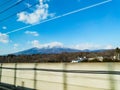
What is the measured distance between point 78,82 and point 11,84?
24.4ft

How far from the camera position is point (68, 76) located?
10.2 metres

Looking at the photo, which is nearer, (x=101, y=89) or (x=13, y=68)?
(x=101, y=89)

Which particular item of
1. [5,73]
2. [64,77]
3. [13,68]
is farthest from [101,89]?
[5,73]

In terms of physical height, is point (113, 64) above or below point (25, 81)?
above

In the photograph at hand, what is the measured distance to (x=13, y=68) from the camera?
15891 millimetres

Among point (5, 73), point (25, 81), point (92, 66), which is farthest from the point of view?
point (5, 73)

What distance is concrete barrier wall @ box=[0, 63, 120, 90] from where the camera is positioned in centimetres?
813

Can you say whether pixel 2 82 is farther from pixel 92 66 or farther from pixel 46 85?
pixel 92 66

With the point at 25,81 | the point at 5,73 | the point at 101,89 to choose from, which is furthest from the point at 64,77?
the point at 5,73

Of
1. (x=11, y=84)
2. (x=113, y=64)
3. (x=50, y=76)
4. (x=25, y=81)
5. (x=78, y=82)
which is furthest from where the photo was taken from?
(x=11, y=84)

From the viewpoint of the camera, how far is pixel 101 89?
8.38 m

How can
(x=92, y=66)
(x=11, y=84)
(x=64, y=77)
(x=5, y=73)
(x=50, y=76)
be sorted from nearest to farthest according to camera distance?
(x=92, y=66) < (x=64, y=77) < (x=50, y=76) < (x=11, y=84) < (x=5, y=73)

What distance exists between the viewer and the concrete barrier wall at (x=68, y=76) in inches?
320

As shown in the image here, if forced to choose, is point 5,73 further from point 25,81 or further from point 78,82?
point 78,82
